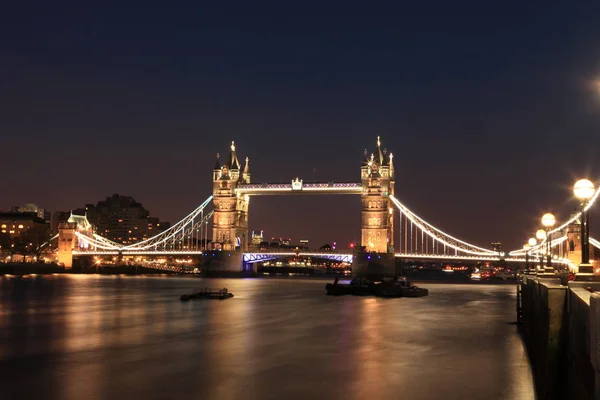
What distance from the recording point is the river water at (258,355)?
19250 millimetres

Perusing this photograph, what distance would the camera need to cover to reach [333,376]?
21.4 m

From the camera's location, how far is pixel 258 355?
25.4 m

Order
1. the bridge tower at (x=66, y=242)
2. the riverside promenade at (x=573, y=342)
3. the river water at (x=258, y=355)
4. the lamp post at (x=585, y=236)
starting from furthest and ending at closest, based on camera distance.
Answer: the bridge tower at (x=66, y=242) → the river water at (x=258, y=355) → the lamp post at (x=585, y=236) → the riverside promenade at (x=573, y=342)

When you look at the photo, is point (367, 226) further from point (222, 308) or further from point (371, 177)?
point (222, 308)

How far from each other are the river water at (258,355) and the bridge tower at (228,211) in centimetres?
7972

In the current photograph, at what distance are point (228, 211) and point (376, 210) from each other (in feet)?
86.4

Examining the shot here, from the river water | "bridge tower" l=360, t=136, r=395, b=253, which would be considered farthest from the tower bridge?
the river water

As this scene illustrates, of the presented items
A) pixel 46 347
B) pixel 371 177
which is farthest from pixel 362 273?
pixel 46 347

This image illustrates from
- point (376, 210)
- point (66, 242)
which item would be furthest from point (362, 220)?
point (66, 242)

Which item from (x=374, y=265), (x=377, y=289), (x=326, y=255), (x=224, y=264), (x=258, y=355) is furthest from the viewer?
(x=224, y=264)

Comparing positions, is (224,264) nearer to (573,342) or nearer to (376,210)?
(376,210)

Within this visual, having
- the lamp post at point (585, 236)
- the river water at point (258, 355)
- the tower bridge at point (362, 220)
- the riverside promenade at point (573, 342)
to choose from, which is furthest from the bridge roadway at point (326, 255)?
the lamp post at point (585, 236)

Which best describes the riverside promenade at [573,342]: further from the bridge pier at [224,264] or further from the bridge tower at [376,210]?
the bridge pier at [224,264]

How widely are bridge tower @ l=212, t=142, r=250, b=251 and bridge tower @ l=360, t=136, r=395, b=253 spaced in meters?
22.8
